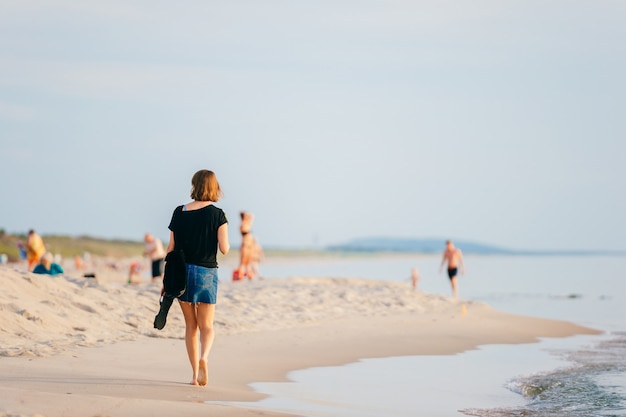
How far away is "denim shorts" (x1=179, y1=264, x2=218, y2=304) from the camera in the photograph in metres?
8.82

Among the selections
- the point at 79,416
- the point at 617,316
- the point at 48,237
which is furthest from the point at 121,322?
the point at 48,237

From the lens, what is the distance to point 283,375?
11250 millimetres

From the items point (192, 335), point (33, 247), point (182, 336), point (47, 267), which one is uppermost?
point (33, 247)

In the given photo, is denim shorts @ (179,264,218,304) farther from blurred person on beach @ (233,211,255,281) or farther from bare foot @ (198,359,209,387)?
A: blurred person on beach @ (233,211,255,281)

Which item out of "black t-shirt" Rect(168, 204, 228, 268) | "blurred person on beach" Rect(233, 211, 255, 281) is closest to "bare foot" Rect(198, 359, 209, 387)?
"black t-shirt" Rect(168, 204, 228, 268)

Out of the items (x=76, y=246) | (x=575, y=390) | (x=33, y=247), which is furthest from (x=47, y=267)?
(x=76, y=246)

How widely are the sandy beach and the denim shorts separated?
2.80ft

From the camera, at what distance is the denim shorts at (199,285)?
8.82 m

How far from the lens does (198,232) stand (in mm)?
8828

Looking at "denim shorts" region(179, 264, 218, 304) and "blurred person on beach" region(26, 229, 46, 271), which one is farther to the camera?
"blurred person on beach" region(26, 229, 46, 271)

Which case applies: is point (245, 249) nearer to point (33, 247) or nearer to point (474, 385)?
point (33, 247)

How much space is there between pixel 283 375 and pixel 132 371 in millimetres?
1983

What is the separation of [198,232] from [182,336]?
5150 millimetres

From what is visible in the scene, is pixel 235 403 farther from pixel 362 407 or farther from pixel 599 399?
pixel 599 399
